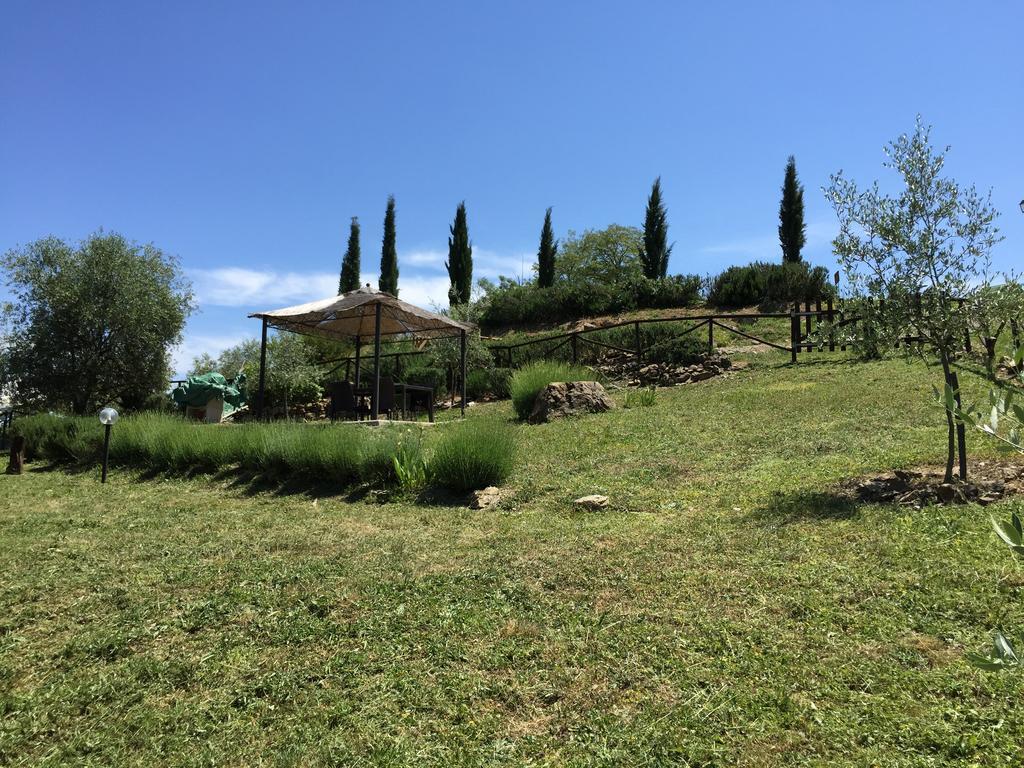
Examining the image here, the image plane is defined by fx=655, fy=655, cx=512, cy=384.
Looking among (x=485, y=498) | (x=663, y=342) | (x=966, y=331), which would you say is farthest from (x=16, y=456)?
(x=966, y=331)

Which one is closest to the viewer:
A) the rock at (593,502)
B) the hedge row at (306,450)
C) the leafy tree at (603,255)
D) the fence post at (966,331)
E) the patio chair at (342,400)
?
the fence post at (966,331)

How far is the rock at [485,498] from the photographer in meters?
5.52

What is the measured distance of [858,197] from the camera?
210 inches

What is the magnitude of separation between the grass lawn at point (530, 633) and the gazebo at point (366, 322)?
6247mm

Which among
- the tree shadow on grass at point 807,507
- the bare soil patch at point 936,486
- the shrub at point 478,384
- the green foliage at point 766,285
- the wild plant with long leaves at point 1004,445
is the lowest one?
the tree shadow on grass at point 807,507

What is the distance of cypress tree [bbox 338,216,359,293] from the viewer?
31578mm

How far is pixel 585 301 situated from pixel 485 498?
16045mm

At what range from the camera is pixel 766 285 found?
18156 millimetres

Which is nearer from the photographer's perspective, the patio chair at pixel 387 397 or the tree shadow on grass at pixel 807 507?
the tree shadow on grass at pixel 807 507

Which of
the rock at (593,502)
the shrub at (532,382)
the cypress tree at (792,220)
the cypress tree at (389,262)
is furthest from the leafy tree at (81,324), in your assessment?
the cypress tree at (792,220)

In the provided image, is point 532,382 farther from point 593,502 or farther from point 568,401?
point 593,502

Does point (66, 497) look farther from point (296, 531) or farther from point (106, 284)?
point (106, 284)

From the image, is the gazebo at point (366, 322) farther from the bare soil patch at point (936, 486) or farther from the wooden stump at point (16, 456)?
the bare soil patch at point (936, 486)

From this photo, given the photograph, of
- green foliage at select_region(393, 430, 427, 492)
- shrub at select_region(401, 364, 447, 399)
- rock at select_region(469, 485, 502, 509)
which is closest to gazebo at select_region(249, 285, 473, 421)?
shrub at select_region(401, 364, 447, 399)
